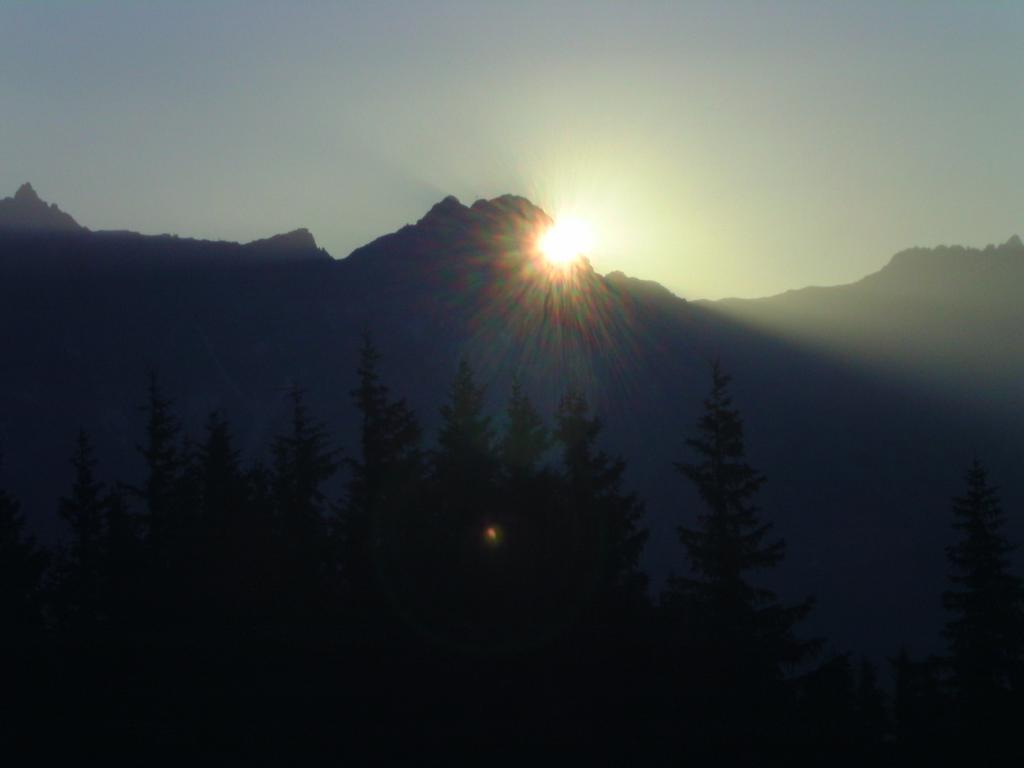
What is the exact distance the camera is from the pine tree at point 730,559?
1038 inches

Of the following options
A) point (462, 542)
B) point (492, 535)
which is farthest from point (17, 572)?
point (492, 535)

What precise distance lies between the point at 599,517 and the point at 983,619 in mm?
9448

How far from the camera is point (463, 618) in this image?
64.8ft

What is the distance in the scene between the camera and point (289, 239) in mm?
198375

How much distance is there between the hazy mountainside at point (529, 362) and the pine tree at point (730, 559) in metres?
89.5

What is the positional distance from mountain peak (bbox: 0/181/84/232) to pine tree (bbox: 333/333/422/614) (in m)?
167

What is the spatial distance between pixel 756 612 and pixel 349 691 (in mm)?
11933

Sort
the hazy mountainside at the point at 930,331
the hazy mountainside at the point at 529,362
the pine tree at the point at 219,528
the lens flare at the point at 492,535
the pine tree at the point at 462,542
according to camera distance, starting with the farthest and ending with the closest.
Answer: the hazy mountainside at the point at 930,331 < the hazy mountainside at the point at 529,362 < the pine tree at the point at 219,528 < the lens flare at the point at 492,535 < the pine tree at the point at 462,542

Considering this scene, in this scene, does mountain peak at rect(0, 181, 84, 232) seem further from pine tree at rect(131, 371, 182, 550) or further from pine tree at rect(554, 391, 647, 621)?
pine tree at rect(554, 391, 647, 621)

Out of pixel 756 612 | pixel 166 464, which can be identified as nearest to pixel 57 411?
pixel 166 464

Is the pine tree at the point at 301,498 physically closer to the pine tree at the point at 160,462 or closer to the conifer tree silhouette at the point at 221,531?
the conifer tree silhouette at the point at 221,531

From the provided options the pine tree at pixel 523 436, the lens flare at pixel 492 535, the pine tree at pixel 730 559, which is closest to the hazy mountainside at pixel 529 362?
the pine tree at pixel 730 559

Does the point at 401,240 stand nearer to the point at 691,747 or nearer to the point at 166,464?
the point at 166,464

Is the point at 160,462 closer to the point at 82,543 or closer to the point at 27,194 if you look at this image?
the point at 82,543
